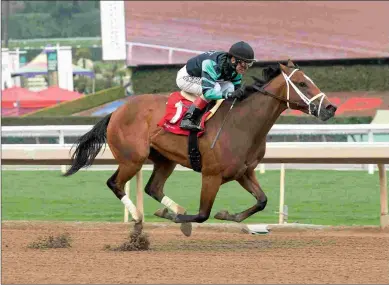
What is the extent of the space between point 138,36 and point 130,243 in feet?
92.9

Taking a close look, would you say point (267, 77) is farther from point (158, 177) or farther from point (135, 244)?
point (135, 244)

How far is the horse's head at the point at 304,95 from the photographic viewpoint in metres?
7.64

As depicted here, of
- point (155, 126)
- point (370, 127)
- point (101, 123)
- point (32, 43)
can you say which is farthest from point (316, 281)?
point (32, 43)

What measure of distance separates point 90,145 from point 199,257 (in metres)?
1.99

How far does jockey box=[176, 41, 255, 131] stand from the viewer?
786 centimetres

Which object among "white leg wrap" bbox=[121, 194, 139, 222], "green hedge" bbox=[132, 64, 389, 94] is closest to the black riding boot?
"white leg wrap" bbox=[121, 194, 139, 222]

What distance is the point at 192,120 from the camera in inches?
314

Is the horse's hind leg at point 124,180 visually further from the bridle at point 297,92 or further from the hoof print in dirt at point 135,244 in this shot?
the bridle at point 297,92

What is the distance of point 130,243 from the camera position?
26.1 feet

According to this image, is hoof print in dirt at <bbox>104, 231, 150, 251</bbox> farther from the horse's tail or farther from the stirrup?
the horse's tail

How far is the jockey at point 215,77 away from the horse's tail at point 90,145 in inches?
39.2

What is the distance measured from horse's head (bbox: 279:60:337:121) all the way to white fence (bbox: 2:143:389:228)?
1412mm

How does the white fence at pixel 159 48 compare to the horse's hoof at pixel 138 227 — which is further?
the white fence at pixel 159 48

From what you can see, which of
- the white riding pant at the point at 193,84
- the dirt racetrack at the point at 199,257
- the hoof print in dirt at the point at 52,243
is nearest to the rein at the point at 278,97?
the white riding pant at the point at 193,84
